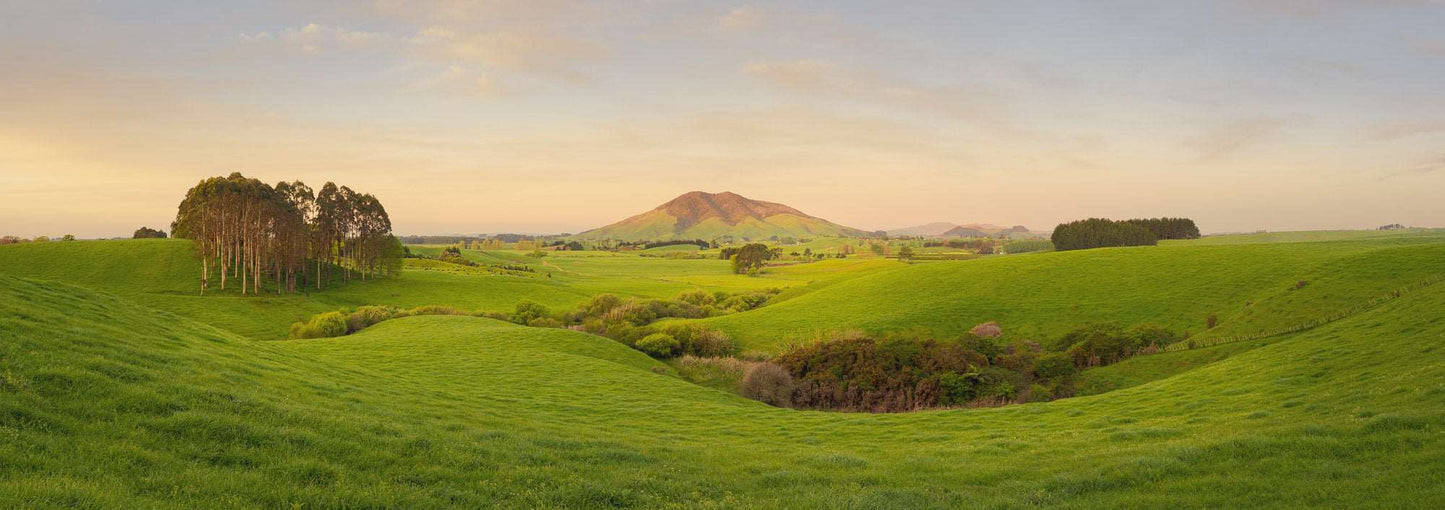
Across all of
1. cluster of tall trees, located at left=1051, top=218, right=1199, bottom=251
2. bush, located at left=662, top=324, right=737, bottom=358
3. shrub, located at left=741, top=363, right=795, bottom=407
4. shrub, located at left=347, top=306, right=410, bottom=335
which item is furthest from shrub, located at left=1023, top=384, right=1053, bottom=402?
cluster of tall trees, located at left=1051, top=218, right=1199, bottom=251

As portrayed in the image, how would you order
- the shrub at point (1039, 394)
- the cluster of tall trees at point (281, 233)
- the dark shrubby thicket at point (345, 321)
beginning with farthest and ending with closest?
the cluster of tall trees at point (281, 233)
the dark shrubby thicket at point (345, 321)
the shrub at point (1039, 394)

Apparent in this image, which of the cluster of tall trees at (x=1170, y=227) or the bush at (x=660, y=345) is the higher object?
the cluster of tall trees at (x=1170, y=227)

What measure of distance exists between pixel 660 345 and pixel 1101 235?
123740 millimetres

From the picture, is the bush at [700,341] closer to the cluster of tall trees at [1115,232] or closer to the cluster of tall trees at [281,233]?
the cluster of tall trees at [281,233]

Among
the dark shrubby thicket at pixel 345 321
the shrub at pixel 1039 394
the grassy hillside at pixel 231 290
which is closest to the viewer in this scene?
the shrub at pixel 1039 394

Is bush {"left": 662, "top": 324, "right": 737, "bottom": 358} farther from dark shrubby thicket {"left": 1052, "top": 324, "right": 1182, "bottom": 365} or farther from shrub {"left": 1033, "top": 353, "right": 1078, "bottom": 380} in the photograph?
dark shrubby thicket {"left": 1052, "top": 324, "right": 1182, "bottom": 365}

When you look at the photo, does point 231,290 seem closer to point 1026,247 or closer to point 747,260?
point 747,260

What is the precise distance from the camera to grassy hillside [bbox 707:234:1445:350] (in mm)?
37969

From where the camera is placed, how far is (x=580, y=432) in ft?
52.7

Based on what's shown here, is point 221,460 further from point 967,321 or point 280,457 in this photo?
point 967,321

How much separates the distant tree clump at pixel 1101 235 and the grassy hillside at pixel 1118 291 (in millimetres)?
55733

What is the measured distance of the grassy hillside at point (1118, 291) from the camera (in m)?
38.0

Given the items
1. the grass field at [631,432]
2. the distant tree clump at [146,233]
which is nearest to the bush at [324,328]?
the grass field at [631,432]

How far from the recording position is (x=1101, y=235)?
419 ft
